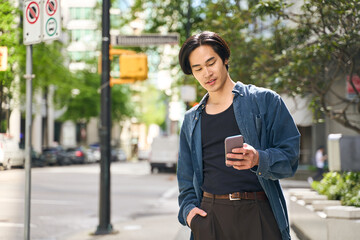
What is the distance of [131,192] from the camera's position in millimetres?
15781

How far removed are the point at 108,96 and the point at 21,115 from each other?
109 inches

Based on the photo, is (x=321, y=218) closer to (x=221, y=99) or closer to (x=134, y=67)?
(x=221, y=99)

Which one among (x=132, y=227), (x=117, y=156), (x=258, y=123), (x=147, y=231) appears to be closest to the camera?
(x=258, y=123)

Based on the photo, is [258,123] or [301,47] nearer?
[258,123]

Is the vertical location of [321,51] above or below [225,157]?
above

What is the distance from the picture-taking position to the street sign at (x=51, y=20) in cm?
470

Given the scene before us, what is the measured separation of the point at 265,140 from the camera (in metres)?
2.64

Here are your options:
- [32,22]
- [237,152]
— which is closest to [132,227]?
[32,22]

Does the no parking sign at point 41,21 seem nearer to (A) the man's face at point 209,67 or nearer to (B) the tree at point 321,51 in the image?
(A) the man's face at point 209,67

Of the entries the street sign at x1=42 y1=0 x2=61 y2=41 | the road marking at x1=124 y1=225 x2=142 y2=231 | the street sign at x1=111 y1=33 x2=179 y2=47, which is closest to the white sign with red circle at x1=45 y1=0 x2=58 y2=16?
the street sign at x1=42 y1=0 x2=61 y2=41

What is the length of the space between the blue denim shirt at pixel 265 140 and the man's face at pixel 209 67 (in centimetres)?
11

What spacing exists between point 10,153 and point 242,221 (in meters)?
3.39

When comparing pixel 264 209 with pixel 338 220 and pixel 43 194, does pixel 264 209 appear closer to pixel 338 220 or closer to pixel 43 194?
pixel 338 220

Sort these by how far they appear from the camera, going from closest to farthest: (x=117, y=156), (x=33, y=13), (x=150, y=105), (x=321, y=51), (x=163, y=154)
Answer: (x=33, y=13) → (x=321, y=51) → (x=163, y=154) → (x=117, y=156) → (x=150, y=105)
